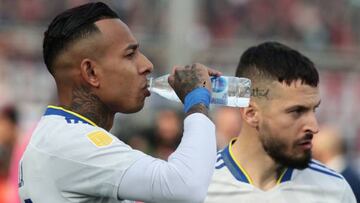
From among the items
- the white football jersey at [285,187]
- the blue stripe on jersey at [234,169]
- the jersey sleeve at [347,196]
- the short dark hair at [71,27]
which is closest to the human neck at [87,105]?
the short dark hair at [71,27]

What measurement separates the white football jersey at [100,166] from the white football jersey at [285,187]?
1237mm

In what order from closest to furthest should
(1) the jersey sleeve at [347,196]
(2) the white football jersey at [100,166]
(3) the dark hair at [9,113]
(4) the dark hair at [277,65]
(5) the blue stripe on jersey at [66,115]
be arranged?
(2) the white football jersey at [100,166]
(5) the blue stripe on jersey at [66,115]
(1) the jersey sleeve at [347,196]
(4) the dark hair at [277,65]
(3) the dark hair at [9,113]

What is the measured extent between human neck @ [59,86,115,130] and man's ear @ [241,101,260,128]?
137cm

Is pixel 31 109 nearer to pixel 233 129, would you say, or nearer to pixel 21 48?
pixel 21 48

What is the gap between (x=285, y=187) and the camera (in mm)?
4883

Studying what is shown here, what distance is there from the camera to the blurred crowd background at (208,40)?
42.3 feet

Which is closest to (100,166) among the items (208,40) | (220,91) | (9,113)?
(220,91)

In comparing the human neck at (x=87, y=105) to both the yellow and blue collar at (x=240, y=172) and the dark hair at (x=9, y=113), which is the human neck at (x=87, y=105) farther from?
the dark hair at (x=9, y=113)

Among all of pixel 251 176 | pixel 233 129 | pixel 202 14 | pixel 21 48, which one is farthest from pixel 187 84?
pixel 202 14

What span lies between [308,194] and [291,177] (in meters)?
0.13

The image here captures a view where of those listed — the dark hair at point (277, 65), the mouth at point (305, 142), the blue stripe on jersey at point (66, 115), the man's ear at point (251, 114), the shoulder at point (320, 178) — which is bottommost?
the blue stripe on jersey at point (66, 115)

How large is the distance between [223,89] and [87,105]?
61cm

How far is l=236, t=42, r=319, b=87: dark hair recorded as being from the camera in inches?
198

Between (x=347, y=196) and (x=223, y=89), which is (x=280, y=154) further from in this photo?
(x=223, y=89)
